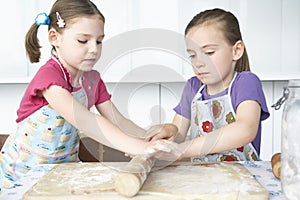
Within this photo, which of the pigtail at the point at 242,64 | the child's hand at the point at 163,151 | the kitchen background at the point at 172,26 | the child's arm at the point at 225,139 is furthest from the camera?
the kitchen background at the point at 172,26

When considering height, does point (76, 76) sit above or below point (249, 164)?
above

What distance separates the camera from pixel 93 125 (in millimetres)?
956

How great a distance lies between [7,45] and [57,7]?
96 centimetres

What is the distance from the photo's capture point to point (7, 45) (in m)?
2.05

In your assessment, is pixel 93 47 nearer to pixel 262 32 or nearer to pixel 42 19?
pixel 42 19

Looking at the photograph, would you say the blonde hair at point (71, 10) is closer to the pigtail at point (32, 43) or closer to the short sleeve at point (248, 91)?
the pigtail at point (32, 43)

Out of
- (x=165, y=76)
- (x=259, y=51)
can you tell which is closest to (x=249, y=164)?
(x=165, y=76)

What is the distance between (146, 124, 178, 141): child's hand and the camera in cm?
96

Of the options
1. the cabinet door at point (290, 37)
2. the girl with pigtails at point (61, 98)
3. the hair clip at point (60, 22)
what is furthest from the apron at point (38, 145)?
the cabinet door at point (290, 37)

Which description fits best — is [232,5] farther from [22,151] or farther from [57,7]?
[22,151]

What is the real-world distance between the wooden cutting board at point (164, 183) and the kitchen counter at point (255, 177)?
29 mm

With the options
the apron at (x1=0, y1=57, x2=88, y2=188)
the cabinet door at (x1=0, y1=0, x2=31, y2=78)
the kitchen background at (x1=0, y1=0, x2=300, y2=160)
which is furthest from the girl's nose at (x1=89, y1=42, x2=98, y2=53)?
the cabinet door at (x1=0, y1=0, x2=31, y2=78)

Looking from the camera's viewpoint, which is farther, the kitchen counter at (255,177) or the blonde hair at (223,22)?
the blonde hair at (223,22)

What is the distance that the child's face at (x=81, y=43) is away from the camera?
101cm
